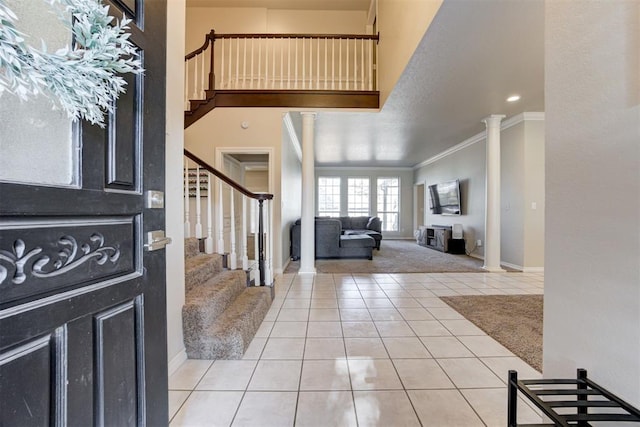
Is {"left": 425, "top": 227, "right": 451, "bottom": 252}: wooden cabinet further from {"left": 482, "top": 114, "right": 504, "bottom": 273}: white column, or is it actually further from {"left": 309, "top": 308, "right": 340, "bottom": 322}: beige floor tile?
{"left": 309, "top": 308, "right": 340, "bottom": 322}: beige floor tile

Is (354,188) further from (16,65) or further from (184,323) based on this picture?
(16,65)

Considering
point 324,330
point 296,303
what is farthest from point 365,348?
point 296,303

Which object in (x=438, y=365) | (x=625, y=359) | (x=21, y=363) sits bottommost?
(x=438, y=365)

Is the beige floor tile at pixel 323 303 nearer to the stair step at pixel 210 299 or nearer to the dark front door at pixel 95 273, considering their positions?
the stair step at pixel 210 299

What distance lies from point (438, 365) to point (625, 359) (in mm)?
1086

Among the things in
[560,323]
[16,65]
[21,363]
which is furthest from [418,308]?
[16,65]

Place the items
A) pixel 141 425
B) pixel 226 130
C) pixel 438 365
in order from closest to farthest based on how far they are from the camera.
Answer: pixel 141 425
pixel 438 365
pixel 226 130

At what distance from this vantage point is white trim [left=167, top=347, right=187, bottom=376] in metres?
1.70

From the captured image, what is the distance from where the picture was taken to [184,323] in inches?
72.7

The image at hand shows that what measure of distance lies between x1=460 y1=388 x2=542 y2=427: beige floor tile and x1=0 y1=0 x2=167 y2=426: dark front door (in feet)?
4.86

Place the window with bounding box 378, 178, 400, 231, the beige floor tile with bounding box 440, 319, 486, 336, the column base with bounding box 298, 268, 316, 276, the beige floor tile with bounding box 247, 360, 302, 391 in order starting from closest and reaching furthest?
the beige floor tile with bounding box 247, 360, 302, 391 < the beige floor tile with bounding box 440, 319, 486, 336 < the column base with bounding box 298, 268, 316, 276 < the window with bounding box 378, 178, 400, 231

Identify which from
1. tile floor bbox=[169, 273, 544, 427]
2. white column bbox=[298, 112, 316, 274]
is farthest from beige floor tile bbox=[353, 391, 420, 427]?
white column bbox=[298, 112, 316, 274]

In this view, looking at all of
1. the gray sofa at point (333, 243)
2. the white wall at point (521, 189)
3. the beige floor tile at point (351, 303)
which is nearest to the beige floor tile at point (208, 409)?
Answer: the beige floor tile at point (351, 303)

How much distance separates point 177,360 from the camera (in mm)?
1781
